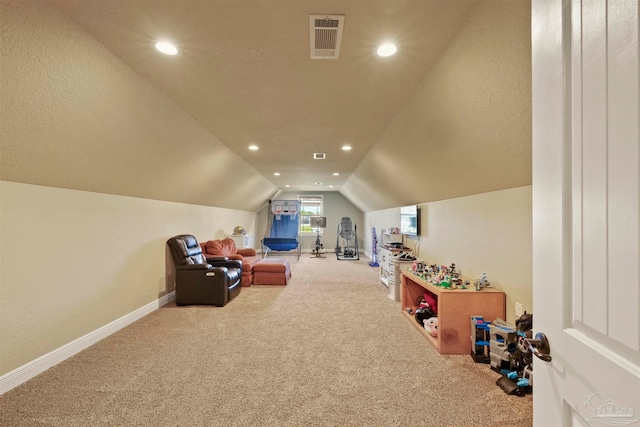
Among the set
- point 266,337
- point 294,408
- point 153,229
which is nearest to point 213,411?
point 294,408

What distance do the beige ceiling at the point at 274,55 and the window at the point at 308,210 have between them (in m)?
6.84

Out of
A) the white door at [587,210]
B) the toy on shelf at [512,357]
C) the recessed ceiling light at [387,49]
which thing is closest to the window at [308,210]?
the toy on shelf at [512,357]

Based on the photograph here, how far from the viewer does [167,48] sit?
1.84 m

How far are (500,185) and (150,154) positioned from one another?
3743mm

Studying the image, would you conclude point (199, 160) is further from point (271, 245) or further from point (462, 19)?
point (271, 245)

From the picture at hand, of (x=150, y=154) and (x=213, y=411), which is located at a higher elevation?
(x=150, y=154)

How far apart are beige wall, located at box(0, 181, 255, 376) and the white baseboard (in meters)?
0.04

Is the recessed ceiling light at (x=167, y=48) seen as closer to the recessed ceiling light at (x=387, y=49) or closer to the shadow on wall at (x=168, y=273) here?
the recessed ceiling light at (x=387, y=49)

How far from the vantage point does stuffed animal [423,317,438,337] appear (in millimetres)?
2663

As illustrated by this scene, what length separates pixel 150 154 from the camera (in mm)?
2953

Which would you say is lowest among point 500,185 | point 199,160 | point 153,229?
point 153,229

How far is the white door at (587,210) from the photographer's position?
0.51 meters

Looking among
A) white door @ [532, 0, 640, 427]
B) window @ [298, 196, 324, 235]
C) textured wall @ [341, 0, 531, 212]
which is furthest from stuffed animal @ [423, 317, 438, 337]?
window @ [298, 196, 324, 235]

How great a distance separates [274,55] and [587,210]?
2.00 meters
